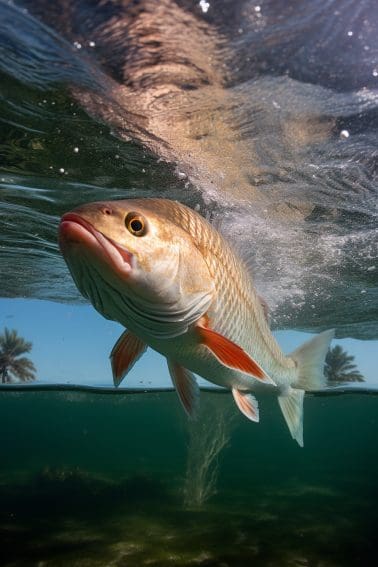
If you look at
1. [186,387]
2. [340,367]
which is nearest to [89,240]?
[186,387]

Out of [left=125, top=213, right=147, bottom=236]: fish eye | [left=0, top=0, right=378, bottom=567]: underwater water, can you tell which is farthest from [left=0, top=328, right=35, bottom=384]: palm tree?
[left=125, top=213, right=147, bottom=236]: fish eye

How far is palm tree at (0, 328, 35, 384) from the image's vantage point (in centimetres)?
2556

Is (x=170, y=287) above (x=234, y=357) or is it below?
above

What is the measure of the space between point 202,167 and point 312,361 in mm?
4876

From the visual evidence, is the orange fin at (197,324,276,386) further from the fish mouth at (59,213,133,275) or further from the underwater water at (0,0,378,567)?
the underwater water at (0,0,378,567)

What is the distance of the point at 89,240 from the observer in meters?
2.12

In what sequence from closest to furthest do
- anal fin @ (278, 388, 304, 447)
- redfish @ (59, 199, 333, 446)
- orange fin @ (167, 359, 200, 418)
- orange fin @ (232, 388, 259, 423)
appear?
1. redfish @ (59, 199, 333, 446)
2. orange fin @ (167, 359, 200, 418)
3. orange fin @ (232, 388, 259, 423)
4. anal fin @ (278, 388, 304, 447)

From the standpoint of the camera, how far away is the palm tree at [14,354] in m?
25.6

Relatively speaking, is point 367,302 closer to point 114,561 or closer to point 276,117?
point 276,117

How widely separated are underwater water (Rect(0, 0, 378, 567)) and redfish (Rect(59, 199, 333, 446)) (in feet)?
2.52

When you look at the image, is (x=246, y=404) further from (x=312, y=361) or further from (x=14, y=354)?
(x=14, y=354)

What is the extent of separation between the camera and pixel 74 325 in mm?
25859

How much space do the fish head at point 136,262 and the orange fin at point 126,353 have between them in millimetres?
703

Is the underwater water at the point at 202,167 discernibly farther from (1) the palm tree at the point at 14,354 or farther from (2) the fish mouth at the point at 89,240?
(1) the palm tree at the point at 14,354
